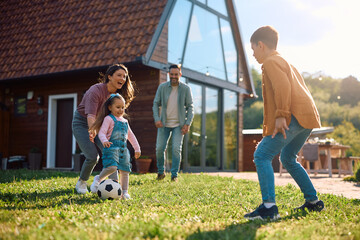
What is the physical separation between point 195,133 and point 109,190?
26.1ft

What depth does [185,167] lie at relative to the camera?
466 inches

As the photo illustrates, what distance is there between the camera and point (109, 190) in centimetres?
437

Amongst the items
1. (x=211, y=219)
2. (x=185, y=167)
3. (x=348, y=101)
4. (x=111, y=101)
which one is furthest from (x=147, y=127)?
(x=348, y=101)

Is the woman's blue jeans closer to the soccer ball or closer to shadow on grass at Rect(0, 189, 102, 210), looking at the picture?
shadow on grass at Rect(0, 189, 102, 210)

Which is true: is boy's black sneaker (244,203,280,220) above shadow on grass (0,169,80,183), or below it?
below

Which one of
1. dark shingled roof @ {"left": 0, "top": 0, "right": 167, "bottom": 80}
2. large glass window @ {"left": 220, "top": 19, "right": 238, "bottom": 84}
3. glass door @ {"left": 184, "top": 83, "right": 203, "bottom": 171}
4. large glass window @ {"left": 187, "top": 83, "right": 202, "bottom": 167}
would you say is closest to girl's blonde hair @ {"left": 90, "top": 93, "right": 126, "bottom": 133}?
dark shingled roof @ {"left": 0, "top": 0, "right": 167, "bottom": 80}

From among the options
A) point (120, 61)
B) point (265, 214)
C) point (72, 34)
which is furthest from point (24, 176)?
point (72, 34)

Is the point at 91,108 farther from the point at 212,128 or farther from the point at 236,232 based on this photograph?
the point at 212,128

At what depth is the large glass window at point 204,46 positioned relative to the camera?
1237cm

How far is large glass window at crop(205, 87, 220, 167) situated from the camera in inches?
506

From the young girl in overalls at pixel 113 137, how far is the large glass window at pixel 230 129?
31.0ft

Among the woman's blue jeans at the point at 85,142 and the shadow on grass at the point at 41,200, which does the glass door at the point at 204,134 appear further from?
the shadow on grass at the point at 41,200

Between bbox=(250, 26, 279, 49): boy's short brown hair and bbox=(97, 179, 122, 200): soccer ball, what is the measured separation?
2.24m

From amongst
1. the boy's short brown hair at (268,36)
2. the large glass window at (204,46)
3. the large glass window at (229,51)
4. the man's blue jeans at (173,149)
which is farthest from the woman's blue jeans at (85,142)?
the large glass window at (229,51)
